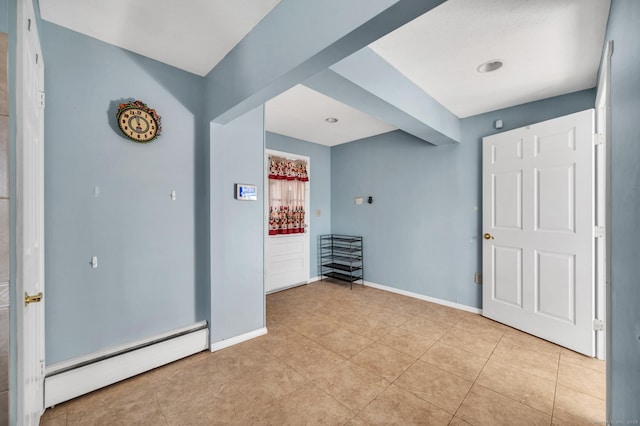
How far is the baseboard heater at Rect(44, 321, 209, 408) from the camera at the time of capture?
5.70ft

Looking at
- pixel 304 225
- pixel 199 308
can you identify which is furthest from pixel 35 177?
pixel 304 225

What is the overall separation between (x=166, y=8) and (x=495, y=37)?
2.16 meters

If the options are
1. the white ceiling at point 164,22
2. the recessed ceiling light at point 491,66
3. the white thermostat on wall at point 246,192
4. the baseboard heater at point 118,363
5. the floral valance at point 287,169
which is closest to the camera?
the white ceiling at point 164,22

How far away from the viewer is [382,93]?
7.00ft

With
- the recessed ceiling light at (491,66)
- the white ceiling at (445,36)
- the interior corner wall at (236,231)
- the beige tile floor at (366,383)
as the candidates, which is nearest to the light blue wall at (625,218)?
the white ceiling at (445,36)

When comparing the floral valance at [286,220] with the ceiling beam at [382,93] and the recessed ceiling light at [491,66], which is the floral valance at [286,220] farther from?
the recessed ceiling light at [491,66]

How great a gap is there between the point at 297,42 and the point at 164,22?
3.29 ft

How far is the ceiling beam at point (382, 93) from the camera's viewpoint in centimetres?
188

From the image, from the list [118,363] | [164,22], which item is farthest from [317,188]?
[118,363]

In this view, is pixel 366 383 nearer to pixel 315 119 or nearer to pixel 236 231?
pixel 236 231

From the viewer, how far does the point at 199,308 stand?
2428mm

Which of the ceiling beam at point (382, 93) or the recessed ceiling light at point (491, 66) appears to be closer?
the ceiling beam at point (382, 93)

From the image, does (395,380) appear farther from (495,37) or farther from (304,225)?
(304,225)

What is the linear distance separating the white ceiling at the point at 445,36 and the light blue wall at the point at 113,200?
0.74ft
